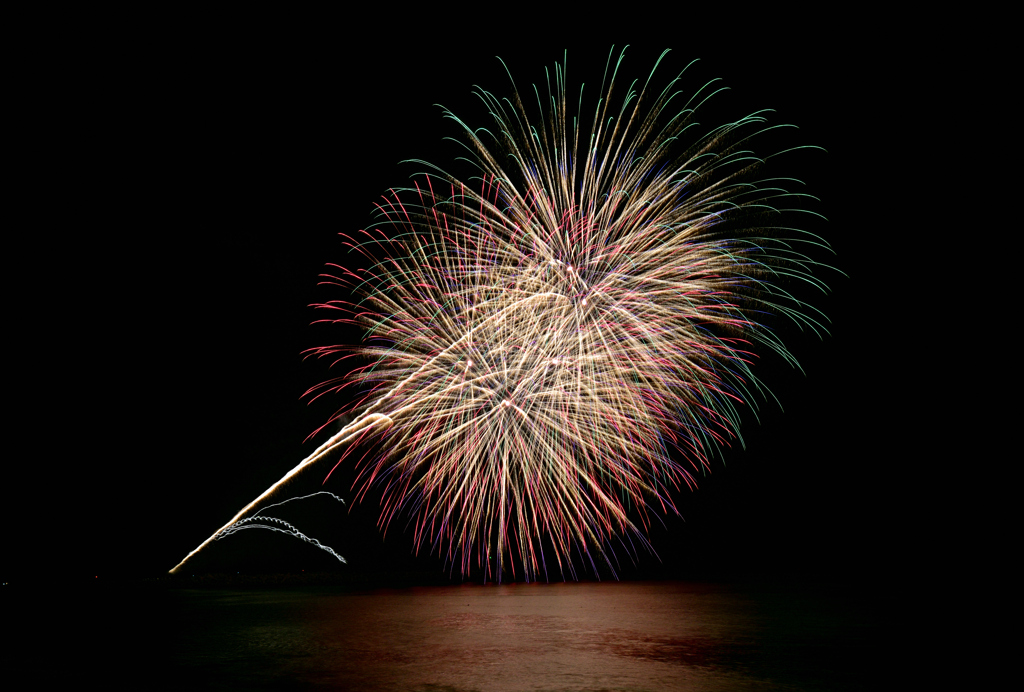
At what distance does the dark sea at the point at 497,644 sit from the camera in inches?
381

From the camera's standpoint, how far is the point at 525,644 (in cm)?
1266

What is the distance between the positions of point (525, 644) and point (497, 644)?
0.46 meters

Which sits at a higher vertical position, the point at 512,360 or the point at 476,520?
the point at 512,360

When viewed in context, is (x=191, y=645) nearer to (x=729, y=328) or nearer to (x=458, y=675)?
(x=458, y=675)

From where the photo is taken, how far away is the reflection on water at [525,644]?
9.67m

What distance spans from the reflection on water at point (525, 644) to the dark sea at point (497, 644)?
3cm

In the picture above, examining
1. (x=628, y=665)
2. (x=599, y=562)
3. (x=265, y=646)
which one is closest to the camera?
(x=628, y=665)

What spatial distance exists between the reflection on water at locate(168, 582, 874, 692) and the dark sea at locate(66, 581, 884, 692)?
1.1 inches

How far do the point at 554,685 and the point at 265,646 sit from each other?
20.1 feet

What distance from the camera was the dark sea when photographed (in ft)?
31.8

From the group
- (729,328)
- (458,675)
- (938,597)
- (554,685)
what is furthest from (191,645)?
(938,597)

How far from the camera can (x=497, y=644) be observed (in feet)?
41.8

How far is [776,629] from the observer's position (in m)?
15.0

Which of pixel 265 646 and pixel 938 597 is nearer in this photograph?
pixel 265 646
